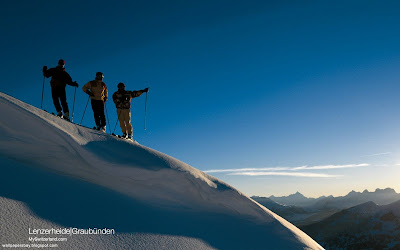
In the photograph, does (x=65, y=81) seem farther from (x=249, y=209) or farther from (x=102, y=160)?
(x=249, y=209)

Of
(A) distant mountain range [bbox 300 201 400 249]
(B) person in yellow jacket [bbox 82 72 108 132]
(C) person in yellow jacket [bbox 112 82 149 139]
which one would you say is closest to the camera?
(B) person in yellow jacket [bbox 82 72 108 132]

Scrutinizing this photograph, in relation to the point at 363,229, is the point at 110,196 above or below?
above

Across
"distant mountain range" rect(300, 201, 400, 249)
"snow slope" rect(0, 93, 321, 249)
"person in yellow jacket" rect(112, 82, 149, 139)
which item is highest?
"person in yellow jacket" rect(112, 82, 149, 139)

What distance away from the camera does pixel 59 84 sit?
329 inches

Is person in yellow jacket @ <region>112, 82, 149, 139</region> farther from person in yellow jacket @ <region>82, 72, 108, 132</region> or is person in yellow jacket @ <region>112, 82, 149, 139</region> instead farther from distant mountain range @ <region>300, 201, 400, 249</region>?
distant mountain range @ <region>300, 201, 400, 249</region>

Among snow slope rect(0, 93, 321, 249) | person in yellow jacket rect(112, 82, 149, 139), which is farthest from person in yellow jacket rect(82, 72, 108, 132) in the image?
snow slope rect(0, 93, 321, 249)

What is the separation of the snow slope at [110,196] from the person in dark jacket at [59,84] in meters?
1.85

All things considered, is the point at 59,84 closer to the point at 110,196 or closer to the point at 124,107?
the point at 124,107

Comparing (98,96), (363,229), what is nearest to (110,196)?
(98,96)

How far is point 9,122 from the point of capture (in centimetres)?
593

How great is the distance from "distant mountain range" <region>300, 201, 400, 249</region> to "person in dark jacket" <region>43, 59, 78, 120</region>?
56.4 meters

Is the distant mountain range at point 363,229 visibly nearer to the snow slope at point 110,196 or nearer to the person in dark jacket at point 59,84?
the snow slope at point 110,196

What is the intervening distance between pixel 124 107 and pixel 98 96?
1002 mm

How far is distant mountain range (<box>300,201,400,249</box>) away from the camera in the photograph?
48219mm
